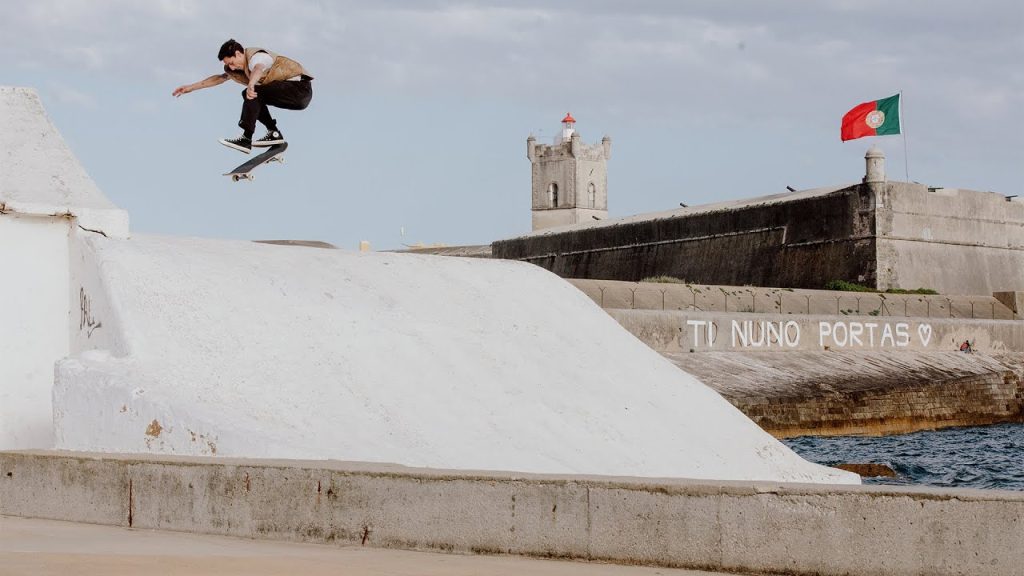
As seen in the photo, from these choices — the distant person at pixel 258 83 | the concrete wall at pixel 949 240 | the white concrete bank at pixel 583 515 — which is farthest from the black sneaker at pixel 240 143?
the concrete wall at pixel 949 240

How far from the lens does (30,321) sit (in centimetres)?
847

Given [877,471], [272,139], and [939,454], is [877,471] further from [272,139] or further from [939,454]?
[272,139]

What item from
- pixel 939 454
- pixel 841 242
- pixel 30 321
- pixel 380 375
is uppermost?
pixel 841 242

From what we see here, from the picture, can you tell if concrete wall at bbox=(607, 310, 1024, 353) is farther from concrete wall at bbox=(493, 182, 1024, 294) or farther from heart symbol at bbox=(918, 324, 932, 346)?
concrete wall at bbox=(493, 182, 1024, 294)

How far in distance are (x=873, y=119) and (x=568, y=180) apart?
41710 mm

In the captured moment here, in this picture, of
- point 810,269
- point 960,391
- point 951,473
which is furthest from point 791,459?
point 810,269

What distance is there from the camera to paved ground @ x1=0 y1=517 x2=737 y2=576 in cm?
462

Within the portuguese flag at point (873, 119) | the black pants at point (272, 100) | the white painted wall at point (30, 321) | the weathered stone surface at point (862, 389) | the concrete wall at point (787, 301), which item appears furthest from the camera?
the portuguese flag at point (873, 119)

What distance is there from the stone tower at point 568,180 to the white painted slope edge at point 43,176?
7342cm

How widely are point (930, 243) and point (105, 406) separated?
37.7 m

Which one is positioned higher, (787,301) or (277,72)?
(277,72)

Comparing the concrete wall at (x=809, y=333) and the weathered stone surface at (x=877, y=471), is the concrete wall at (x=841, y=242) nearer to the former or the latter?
the concrete wall at (x=809, y=333)

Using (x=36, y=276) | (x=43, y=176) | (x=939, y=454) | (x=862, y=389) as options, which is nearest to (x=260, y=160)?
(x=43, y=176)

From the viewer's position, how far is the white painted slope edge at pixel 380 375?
7.45 meters
